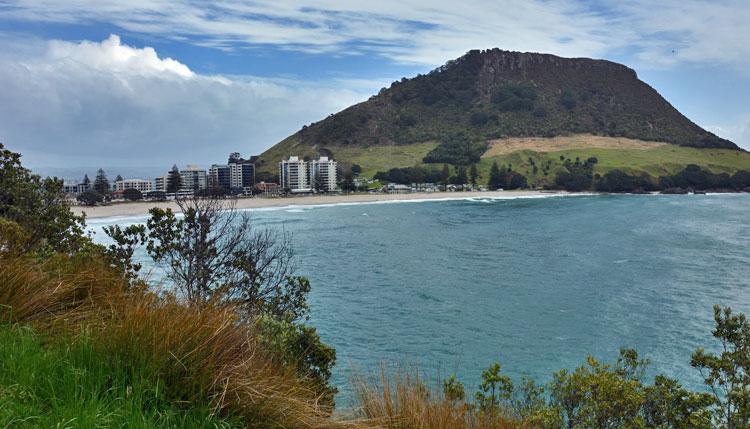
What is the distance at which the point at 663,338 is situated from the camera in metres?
26.4

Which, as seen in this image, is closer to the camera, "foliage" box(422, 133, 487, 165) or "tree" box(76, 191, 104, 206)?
"tree" box(76, 191, 104, 206)

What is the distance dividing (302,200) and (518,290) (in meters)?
95.2

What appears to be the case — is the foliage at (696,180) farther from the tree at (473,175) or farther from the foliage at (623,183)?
the tree at (473,175)

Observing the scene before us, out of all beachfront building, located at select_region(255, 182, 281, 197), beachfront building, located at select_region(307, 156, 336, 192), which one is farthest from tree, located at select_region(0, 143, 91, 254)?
beachfront building, located at select_region(307, 156, 336, 192)

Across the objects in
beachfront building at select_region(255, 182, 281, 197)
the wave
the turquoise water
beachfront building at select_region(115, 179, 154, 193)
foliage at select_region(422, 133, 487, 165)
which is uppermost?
foliage at select_region(422, 133, 487, 165)

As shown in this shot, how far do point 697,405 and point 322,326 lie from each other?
2073 cm

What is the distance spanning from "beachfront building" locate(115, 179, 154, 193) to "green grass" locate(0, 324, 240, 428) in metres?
154

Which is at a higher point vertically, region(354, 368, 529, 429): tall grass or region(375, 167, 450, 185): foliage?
region(375, 167, 450, 185): foliage

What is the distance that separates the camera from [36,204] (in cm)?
1866

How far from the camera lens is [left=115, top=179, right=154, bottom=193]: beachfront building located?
487 feet

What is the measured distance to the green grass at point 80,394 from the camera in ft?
11.2

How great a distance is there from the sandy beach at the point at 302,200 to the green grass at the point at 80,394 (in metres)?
91.8

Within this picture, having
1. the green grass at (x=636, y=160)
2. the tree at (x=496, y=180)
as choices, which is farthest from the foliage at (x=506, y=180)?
the green grass at (x=636, y=160)

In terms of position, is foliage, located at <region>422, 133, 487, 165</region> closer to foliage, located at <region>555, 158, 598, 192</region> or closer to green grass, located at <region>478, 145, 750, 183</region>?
green grass, located at <region>478, 145, 750, 183</region>
